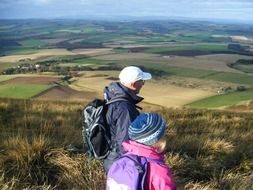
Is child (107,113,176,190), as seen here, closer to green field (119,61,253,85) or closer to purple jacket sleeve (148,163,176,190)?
purple jacket sleeve (148,163,176,190)

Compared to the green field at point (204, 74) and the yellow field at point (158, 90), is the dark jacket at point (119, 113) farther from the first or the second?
the green field at point (204, 74)

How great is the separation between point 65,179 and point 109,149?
947 mm

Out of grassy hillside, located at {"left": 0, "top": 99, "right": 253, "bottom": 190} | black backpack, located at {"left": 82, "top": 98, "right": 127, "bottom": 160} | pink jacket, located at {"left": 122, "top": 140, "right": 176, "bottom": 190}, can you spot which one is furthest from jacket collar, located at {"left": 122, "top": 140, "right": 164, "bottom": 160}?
grassy hillside, located at {"left": 0, "top": 99, "right": 253, "bottom": 190}

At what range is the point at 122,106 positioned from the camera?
15.1ft

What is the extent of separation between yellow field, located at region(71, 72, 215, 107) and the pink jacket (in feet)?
96.7

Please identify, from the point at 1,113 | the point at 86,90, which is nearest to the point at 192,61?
the point at 86,90

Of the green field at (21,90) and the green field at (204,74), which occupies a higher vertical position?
→ the green field at (21,90)

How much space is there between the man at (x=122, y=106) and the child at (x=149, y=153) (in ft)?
3.08

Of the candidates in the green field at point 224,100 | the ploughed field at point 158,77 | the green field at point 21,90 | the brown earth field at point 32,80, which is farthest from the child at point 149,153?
the brown earth field at point 32,80

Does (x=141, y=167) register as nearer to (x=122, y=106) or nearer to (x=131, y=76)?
(x=122, y=106)

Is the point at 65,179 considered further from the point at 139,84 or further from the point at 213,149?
the point at 213,149

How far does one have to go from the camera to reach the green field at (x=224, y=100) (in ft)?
109

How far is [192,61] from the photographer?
65188mm

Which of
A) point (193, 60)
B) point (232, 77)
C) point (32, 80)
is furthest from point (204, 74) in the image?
point (32, 80)
